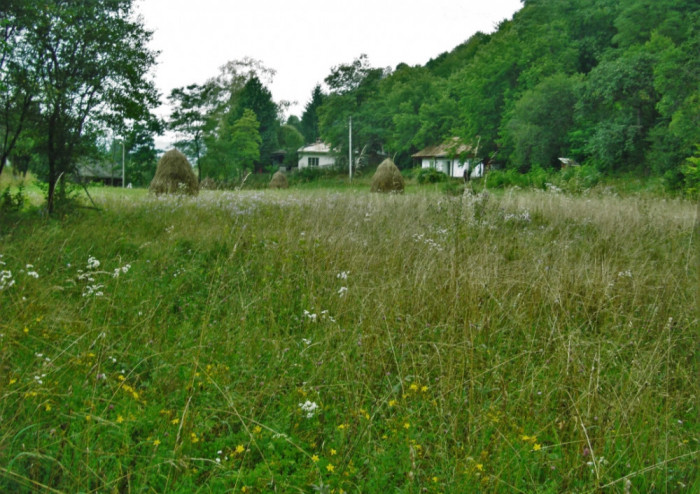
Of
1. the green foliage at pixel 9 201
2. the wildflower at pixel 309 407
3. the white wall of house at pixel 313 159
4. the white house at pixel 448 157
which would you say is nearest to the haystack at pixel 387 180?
the green foliage at pixel 9 201

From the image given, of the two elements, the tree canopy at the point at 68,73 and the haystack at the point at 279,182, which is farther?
the haystack at the point at 279,182

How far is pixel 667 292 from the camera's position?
156 inches

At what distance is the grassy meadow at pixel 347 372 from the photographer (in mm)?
1857

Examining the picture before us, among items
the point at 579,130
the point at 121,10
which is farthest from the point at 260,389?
the point at 579,130

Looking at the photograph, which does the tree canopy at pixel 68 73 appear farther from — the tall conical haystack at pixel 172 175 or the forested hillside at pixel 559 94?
the forested hillside at pixel 559 94

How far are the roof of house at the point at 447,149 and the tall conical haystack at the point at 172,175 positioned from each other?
23579 mm

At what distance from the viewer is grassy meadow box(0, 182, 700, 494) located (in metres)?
1.86

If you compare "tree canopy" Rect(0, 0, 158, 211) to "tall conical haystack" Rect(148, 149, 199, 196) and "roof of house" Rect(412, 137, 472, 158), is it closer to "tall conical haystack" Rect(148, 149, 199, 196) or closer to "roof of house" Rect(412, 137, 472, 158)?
"tall conical haystack" Rect(148, 149, 199, 196)

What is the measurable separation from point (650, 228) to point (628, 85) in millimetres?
20045

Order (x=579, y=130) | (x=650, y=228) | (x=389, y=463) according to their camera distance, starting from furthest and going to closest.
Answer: (x=579, y=130) < (x=650, y=228) < (x=389, y=463)

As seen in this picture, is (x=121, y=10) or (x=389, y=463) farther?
(x=121, y=10)

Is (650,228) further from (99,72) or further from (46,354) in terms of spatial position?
(99,72)

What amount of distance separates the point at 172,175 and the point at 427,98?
120 feet

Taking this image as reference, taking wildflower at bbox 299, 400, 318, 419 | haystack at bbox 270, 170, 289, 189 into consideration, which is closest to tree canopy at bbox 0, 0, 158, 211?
wildflower at bbox 299, 400, 318, 419
